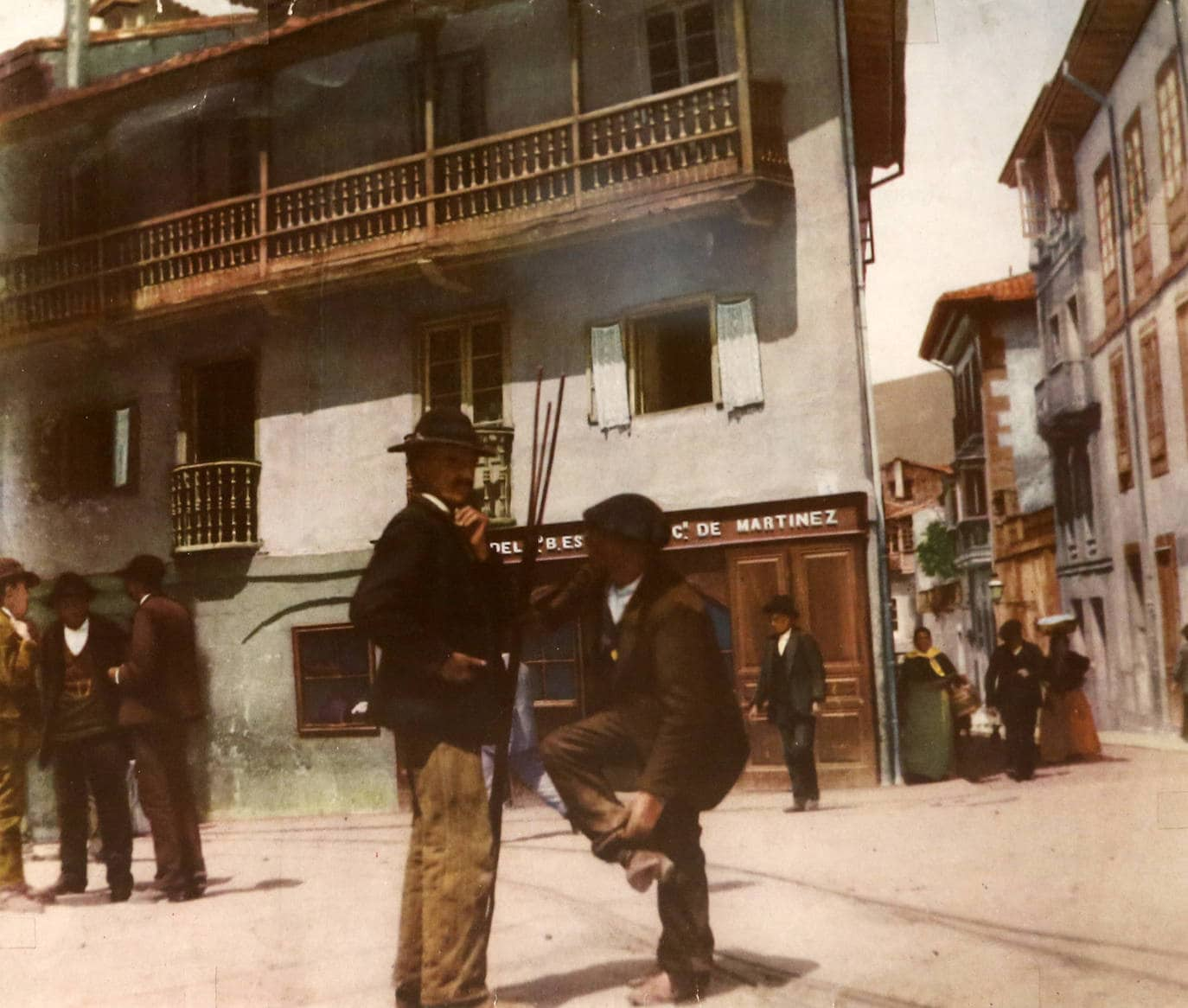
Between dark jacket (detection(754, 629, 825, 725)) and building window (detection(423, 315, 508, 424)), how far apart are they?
1.34 m

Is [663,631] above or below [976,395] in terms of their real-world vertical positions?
below

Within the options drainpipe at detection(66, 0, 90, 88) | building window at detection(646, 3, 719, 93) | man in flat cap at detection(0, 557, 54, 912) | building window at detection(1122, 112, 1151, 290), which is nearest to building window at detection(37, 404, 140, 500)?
man in flat cap at detection(0, 557, 54, 912)

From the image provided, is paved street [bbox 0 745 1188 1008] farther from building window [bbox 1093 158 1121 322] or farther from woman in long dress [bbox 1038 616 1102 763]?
building window [bbox 1093 158 1121 322]

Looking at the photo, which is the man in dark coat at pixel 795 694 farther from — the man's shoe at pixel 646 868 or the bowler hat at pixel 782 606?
the man's shoe at pixel 646 868

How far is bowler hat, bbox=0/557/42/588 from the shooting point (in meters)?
5.20

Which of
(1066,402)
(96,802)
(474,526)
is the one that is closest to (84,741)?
(96,802)

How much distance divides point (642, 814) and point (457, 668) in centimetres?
67

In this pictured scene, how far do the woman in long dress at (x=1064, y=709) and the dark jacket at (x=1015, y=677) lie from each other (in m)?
0.03

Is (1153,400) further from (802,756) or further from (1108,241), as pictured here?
(802,756)

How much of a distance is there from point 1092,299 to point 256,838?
142 inches

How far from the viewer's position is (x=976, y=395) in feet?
13.9

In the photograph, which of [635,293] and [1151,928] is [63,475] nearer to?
[635,293]

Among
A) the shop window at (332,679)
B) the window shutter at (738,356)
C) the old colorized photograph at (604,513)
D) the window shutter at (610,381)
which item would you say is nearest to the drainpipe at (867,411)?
the old colorized photograph at (604,513)

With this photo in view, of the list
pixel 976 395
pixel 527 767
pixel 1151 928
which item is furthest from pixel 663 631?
pixel 1151 928
